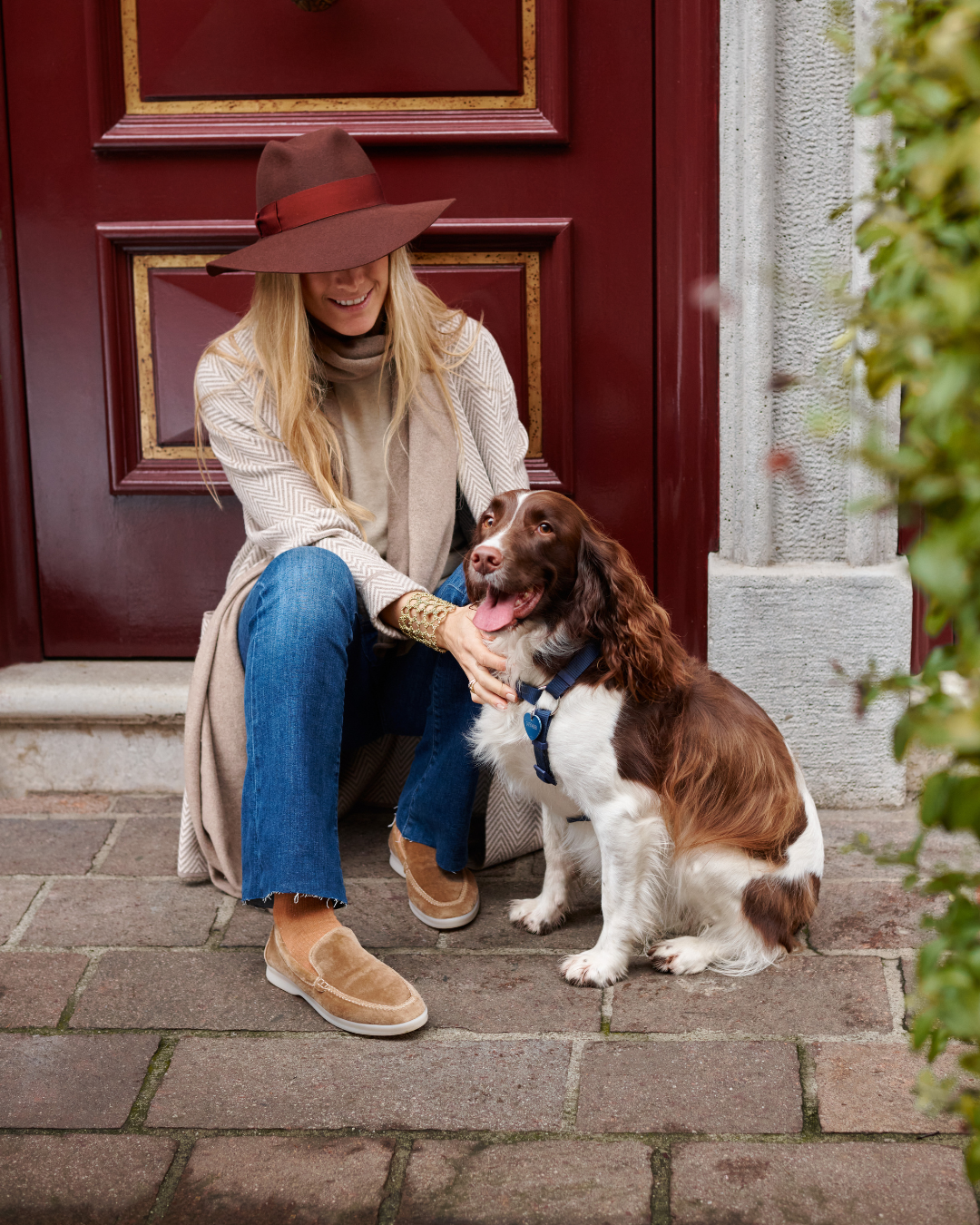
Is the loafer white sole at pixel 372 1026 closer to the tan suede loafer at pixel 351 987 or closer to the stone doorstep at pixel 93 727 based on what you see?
the tan suede loafer at pixel 351 987

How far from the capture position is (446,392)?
271 cm

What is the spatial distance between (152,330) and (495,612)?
1.56 m

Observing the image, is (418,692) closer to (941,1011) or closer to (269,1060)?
(269,1060)

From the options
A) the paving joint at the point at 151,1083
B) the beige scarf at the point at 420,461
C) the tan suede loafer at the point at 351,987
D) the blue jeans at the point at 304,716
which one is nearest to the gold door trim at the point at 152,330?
the beige scarf at the point at 420,461

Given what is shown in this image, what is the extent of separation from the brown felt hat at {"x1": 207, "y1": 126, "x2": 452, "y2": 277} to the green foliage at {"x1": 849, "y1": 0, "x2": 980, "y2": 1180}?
4.99ft

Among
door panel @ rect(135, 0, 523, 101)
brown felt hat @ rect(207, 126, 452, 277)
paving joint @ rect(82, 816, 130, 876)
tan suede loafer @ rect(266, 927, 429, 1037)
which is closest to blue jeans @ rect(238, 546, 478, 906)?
tan suede loafer @ rect(266, 927, 429, 1037)

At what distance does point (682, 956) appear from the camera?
2.36m

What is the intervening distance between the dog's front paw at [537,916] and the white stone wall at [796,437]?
824 millimetres

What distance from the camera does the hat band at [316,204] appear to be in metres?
2.46

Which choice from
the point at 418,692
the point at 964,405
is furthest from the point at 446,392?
the point at 964,405

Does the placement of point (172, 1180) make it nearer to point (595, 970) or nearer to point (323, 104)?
point (595, 970)

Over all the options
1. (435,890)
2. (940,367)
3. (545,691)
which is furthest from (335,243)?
(940,367)

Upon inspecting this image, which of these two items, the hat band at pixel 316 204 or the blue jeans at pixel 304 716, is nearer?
the blue jeans at pixel 304 716

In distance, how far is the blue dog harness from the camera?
228 centimetres
